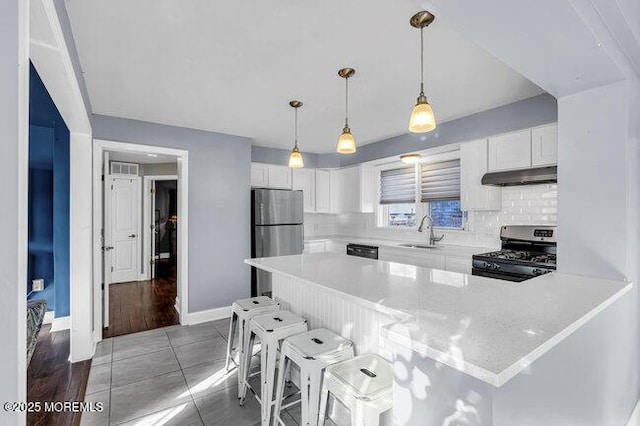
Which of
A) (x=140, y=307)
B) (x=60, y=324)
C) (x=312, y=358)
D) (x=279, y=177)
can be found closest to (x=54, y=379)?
(x=60, y=324)

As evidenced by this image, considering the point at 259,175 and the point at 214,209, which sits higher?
the point at 259,175

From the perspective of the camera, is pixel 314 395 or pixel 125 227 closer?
pixel 314 395

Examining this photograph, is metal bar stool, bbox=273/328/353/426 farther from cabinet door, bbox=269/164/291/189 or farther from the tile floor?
cabinet door, bbox=269/164/291/189

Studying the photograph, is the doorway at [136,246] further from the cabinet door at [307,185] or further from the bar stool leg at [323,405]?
the bar stool leg at [323,405]

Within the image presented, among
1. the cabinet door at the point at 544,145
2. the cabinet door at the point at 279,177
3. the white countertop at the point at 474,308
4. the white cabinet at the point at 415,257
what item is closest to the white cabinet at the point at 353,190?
the cabinet door at the point at 279,177

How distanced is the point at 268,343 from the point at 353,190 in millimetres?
3620

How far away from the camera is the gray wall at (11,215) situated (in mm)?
706

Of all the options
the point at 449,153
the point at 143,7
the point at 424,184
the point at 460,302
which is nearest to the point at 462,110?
the point at 449,153

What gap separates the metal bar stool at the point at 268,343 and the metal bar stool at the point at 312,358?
0.07 metres

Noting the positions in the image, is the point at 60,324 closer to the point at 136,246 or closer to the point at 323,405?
the point at 136,246

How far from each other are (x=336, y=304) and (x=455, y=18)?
5.55 ft

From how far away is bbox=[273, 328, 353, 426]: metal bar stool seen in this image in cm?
159

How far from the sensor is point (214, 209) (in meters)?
4.08

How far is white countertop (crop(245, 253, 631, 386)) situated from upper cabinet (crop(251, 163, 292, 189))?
2.81 metres
